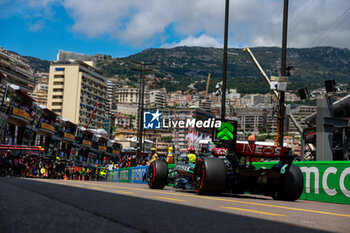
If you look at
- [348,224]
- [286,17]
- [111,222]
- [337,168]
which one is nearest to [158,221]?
[111,222]

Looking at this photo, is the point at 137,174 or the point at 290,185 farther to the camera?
the point at 137,174

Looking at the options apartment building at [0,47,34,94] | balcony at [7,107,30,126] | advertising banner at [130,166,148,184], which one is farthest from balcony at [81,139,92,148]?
advertising banner at [130,166,148,184]

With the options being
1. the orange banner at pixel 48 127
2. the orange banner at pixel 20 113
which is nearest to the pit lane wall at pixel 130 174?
the orange banner at pixel 20 113

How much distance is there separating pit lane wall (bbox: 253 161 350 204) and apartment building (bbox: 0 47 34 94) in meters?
112

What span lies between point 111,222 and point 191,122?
8299 centimetres

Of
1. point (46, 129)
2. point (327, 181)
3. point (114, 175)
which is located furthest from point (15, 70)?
point (327, 181)

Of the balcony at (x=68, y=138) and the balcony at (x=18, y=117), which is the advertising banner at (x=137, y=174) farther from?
the balcony at (x=68, y=138)

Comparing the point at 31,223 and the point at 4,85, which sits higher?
the point at 4,85

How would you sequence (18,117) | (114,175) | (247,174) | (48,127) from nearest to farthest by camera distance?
(247,174)
(114,175)
(18,117)
(48,127)

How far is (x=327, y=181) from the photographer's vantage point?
11.2 m

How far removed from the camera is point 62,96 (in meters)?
146

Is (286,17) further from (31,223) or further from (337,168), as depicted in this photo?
(31,223)

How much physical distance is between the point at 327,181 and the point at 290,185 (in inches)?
84.3

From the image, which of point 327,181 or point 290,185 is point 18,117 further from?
point 290,185
